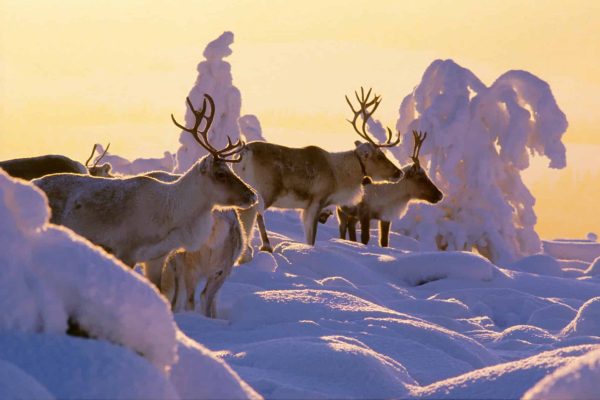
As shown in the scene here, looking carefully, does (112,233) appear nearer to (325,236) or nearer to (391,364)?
(391,364)

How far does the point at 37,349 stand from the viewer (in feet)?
12.6

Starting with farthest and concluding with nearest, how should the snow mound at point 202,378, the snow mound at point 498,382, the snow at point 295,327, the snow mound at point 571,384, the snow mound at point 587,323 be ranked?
the snow mound at point 587,323
the snow mound at point 498,382
the snow mound at point 202,378
the snow at point 295,327
the snow mound at point 571,384

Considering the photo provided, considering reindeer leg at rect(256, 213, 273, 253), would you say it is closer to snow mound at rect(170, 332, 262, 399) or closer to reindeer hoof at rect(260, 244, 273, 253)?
reindeer hoof at rect(260, 244, 273, 253)

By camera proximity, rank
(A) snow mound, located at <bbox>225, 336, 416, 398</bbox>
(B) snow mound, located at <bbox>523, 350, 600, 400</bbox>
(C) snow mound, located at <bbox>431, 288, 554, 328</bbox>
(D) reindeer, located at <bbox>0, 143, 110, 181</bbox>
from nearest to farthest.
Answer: (B) snow mound, located at <bbox>523, 350, 600, 400</bbox> < (A) snow mound, located at <bbox>225, 336, 416, 398</bbox> < (C) snow mound, located at <bbox>431, 288, 554, 328</bbox> < (D) reindeer, located at <bbox>0, 143, 110, 181</bbox>

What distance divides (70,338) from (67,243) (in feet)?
1.20

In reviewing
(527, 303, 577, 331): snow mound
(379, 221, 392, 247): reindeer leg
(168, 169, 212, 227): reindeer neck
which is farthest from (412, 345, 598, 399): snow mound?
(379, 221, 392, 247): reindeer leg

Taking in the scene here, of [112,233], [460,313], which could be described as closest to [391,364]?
[112,233]

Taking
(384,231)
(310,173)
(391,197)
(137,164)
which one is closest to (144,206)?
(310,173)

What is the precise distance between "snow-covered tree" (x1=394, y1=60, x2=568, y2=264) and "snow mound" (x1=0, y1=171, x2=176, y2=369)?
26338 mm

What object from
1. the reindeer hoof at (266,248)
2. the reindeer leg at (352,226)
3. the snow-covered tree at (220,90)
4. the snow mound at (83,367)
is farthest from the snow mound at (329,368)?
the snow-covered tree at (220,90)

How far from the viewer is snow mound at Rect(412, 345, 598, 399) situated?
4.43m

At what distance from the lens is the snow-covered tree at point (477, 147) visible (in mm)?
30594

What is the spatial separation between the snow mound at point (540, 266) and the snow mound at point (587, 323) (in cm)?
952

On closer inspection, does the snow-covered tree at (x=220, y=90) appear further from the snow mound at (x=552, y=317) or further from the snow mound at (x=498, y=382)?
the snow mound at (x=498, y=382)
